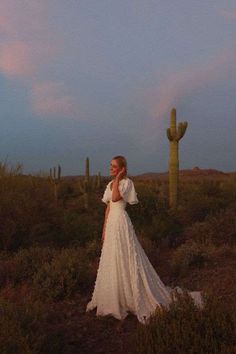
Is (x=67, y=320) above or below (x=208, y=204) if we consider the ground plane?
below

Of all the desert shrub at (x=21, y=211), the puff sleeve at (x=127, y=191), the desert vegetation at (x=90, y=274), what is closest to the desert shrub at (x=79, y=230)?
the desert vegetation at (x=90, y=274)

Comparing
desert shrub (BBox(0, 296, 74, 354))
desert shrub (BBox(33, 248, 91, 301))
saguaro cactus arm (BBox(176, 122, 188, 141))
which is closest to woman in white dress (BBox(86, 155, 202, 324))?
desert shrub (BBox(0, 296, 74, 354))

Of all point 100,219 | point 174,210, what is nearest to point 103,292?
point 100,219

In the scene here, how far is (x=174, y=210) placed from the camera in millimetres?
19188

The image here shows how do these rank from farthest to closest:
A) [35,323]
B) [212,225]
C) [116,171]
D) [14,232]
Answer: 1. [212,225]
2. [14,232]
3. [116,171]
4. [35,323]

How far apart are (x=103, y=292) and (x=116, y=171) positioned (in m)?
1.69

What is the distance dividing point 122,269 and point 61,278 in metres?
1.97

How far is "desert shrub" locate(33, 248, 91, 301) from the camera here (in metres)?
9.64

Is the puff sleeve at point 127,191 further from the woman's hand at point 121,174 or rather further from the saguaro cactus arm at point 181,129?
the saguaro cactus arm at point 181,129

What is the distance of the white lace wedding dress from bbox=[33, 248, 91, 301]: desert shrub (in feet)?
4.81

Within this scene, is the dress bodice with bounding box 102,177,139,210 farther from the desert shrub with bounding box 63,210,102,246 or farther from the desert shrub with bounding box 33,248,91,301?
the desert shrub with bounding box 63,210,102,246

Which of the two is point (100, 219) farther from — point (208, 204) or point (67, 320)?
point (67, 320)

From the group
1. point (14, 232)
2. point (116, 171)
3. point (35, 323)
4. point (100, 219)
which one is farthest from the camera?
point (100, 219)

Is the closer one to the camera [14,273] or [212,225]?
[14,273]
